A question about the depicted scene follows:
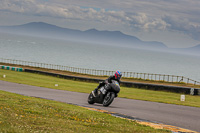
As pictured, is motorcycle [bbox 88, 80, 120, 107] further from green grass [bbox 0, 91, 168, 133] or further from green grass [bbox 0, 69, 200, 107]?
green grass [bbox 0, 69, 200, 107]

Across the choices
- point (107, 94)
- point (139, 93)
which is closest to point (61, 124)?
point (107, 94)

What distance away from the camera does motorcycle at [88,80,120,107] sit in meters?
16.5

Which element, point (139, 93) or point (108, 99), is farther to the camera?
point (139, 93)

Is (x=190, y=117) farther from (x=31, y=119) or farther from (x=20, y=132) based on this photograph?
(x=20, y=132)

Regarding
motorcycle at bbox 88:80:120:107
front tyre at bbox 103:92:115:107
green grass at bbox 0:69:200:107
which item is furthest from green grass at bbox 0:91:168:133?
green grass at bbox 0:69:200:107

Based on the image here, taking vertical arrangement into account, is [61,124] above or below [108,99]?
below

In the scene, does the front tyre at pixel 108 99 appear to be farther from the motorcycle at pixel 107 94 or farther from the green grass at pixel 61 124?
the green grass at pixel 61 124

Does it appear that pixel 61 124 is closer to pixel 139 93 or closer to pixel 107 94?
pixel 107 94

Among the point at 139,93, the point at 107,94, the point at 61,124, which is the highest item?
the point at 107,94

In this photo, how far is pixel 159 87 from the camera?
111 feet

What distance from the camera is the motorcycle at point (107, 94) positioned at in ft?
54.1

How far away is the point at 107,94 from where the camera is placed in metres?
17.2

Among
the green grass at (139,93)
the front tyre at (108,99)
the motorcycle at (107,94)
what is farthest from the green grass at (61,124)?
the green grass at (139,93)

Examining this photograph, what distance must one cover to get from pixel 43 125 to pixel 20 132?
5.08 ft
